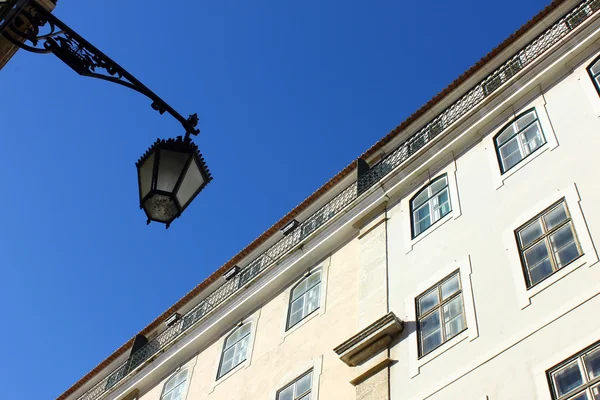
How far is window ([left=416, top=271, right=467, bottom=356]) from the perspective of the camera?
952cm

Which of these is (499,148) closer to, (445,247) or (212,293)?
(445,247)

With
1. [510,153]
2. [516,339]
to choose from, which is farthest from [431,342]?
[510,153]

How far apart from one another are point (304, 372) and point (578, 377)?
487 cm

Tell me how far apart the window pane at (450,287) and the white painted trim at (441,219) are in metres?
1.23

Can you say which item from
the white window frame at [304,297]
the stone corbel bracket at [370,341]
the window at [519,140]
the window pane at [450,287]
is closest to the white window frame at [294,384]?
the stone corbel bracket at [370,341]

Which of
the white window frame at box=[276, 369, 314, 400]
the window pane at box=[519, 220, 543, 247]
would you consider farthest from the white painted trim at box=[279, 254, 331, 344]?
the window pane at box=[519, 220, 543, 247]

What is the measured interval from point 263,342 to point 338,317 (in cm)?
178

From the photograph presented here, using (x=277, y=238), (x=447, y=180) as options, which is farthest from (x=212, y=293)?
(x=447, y=180)

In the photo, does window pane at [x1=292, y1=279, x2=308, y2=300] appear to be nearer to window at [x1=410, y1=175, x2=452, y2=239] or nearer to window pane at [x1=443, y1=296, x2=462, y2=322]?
window at [x1=410, y1=175, x2=452, y2=239]

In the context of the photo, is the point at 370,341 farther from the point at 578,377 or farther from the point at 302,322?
the point at 578,377

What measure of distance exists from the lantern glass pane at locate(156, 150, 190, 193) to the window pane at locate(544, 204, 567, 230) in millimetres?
5814

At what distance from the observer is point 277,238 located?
16.0m

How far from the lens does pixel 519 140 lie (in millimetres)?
11297

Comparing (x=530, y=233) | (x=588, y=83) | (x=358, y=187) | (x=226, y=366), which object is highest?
(x=358, y=187)
